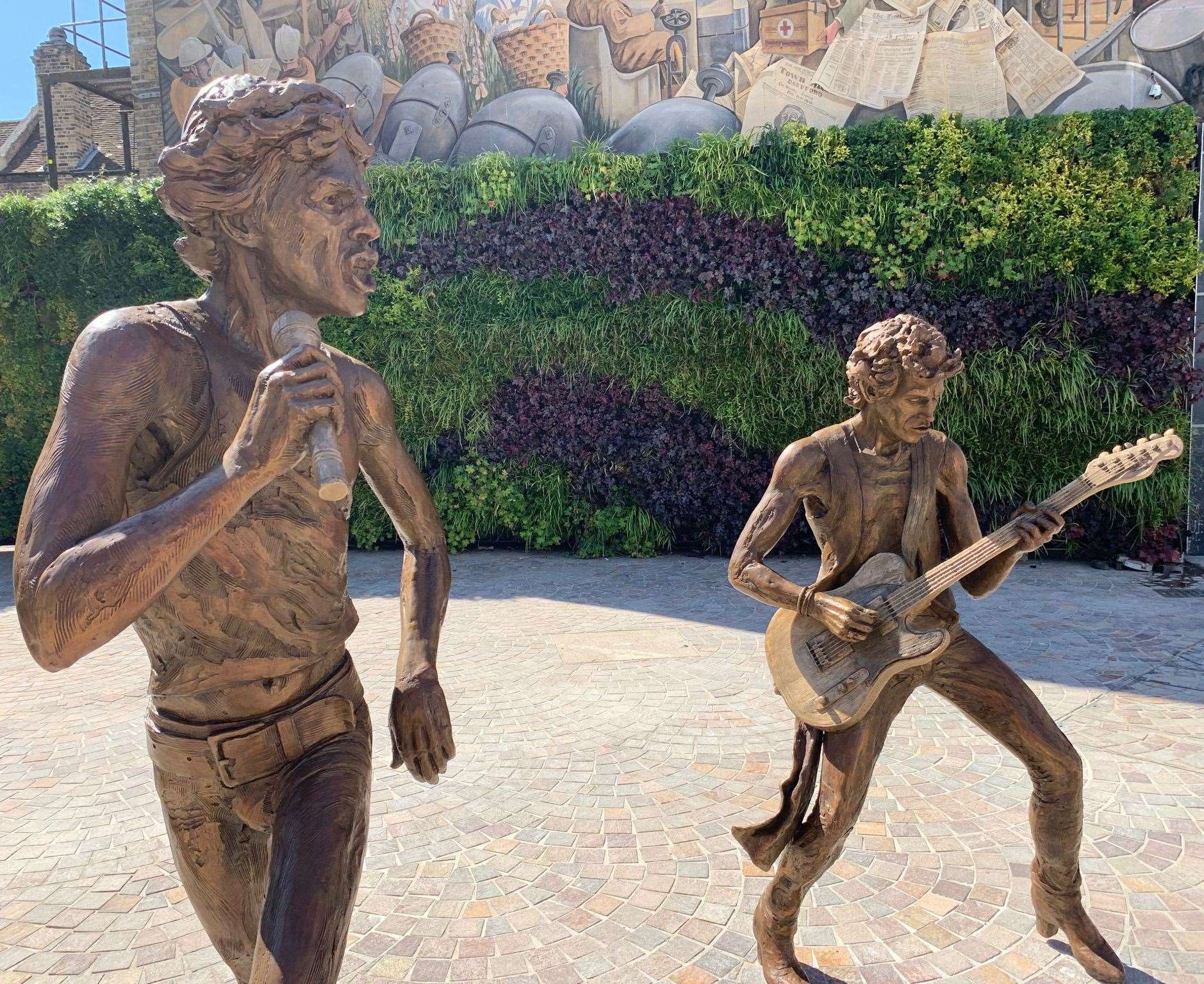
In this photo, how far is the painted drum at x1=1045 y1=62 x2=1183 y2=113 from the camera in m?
9.24

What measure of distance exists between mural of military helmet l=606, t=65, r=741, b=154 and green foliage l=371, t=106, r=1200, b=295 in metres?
1.26

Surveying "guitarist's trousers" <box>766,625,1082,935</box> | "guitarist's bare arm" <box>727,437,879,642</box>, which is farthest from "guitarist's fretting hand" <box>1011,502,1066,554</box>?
"guitarist's bare arm" <box>727,437,879,642</box>

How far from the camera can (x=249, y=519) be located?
74.5 inches

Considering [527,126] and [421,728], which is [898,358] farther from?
[527,126]

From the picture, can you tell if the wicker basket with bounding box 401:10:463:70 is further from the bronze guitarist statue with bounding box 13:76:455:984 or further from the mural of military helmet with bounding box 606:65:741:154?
the bronze guitarist statue with bounding box 13:76:455:984

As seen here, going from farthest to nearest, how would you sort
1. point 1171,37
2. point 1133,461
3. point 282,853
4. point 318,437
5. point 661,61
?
point 661,61 < point 1171,37 < point 1133,461 < point 282,853 < point 318,437

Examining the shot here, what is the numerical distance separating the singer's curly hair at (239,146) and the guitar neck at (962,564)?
2.01m

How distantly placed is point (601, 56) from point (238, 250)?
989cm

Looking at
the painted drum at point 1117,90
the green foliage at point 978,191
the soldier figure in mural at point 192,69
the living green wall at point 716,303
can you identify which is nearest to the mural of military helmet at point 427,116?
the living green wall at point 716,303

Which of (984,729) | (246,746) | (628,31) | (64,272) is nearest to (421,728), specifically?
(246,746)

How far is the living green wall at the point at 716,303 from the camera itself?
8570 mm

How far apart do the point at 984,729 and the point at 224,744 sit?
224cm

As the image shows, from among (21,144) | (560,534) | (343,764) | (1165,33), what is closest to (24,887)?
(343,764)

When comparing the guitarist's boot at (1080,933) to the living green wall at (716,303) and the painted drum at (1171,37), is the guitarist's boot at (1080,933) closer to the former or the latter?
the living green wall at (716,303)
